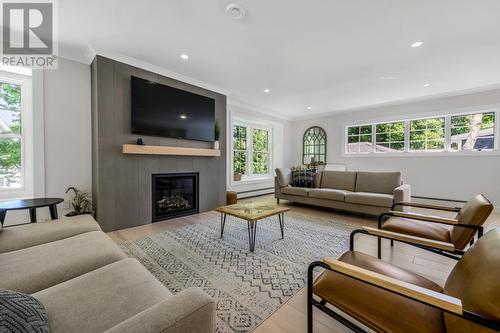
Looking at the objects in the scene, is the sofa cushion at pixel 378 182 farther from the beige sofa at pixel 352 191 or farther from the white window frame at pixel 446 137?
the white window frame at pixel 446 137

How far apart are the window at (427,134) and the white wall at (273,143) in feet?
10.9

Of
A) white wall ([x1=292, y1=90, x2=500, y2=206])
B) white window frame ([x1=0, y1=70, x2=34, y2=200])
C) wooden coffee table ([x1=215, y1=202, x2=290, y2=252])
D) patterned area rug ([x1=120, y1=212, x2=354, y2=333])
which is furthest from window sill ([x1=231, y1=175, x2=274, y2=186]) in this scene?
white window frame ([x1=0, y1=70, x2=34, y2=200])

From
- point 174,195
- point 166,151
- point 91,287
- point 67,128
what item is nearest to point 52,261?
point 91,287

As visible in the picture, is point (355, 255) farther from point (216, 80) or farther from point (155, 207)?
point (216, 80)

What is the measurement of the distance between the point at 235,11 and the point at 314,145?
17.2ft

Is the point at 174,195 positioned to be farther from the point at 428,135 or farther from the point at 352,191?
the point at 428,135

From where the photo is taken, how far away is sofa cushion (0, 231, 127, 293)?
1074 millimetres

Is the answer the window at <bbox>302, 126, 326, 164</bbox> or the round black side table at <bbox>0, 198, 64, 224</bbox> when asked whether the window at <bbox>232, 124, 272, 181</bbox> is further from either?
the round black side table at <bbox>0, 198, 64, 224</bbox>

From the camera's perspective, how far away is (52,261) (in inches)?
49.2

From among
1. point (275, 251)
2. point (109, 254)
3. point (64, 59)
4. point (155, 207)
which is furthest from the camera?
point (155, 207)

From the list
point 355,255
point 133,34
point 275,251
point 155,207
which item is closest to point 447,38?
point 355,255

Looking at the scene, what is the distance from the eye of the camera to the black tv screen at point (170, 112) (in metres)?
3.26

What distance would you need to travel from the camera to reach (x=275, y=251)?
7.93ft

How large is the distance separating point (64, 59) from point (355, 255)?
4.26 metres
